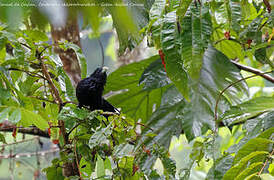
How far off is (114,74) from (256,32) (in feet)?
2.06

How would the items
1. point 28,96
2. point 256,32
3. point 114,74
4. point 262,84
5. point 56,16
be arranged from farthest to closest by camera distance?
point 262,84 < point 114,74 < point 256,32 < point 28,96 < point 56,16

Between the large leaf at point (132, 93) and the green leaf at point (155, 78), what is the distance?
0.51ft

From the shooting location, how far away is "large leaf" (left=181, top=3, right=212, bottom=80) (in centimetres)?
71

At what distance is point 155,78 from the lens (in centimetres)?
124

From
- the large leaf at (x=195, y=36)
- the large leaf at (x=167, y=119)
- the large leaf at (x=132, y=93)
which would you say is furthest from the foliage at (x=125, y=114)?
the large leaf at (x=132, y=93)

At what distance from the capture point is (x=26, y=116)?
0.71 meters

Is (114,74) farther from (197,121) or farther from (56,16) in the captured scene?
(56,16)

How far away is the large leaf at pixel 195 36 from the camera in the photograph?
2.34 ft

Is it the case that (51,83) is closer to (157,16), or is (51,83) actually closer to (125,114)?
(125,114)

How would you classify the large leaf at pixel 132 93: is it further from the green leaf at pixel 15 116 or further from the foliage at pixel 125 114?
the green leaf at pixel 15 116

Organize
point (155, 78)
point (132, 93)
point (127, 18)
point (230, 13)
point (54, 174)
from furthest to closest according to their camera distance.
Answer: point (132, 93)
point (155, 78)
point (54, 174)
point (230, 13)
point (127, 18)

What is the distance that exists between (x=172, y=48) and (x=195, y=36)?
2.3 inches

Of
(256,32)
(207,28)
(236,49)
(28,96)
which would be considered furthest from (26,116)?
(236,49)

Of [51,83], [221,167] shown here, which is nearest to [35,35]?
[51,83]
